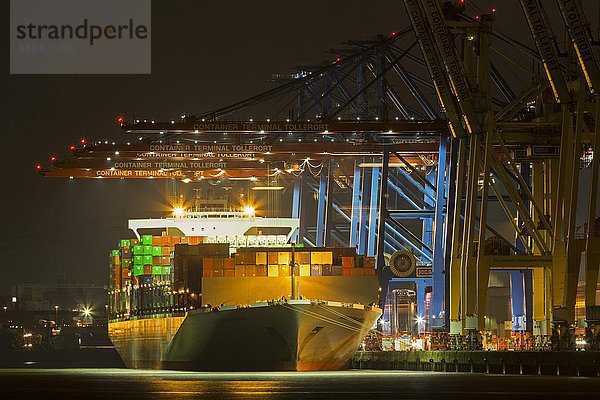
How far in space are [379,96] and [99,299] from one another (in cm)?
8540

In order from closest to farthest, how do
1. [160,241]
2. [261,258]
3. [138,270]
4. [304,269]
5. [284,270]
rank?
[261,258]
[284,270]
[304,269]
[138,270]
[160,241]

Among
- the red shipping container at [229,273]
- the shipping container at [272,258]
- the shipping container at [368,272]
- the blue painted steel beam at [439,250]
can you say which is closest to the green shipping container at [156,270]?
the red shipping container at [229,273]

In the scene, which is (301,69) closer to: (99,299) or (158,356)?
(158,356)

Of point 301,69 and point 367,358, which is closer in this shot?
point 367,358

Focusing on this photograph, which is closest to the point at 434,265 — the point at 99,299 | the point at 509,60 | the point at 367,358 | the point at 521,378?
the point at 367,358

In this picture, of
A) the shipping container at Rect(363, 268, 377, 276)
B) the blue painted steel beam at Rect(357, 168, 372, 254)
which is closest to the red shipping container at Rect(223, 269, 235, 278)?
the shipping container at Rect(363, 268, 377, 276)

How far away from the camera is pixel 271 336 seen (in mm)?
55656

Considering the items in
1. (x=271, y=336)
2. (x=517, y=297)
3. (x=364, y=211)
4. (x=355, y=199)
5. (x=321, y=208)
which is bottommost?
(x=271, y=336)

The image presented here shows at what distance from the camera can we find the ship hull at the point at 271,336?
5472cm

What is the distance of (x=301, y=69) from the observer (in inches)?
3250

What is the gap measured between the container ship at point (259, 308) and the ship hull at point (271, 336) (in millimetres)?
44

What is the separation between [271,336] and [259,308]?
5.85 feet

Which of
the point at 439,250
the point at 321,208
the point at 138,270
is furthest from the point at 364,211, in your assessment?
the point at 138,270

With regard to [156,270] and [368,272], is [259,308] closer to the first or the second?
[368,272]
